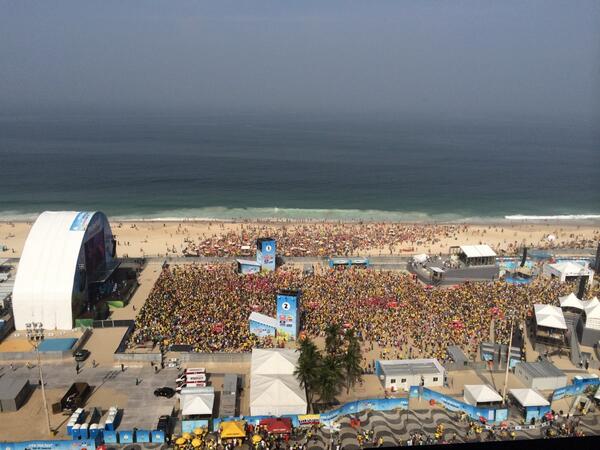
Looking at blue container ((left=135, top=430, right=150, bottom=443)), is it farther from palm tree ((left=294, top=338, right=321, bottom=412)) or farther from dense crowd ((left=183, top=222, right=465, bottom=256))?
dense crowd ((left=183, top=222, right=465, bottom=256))

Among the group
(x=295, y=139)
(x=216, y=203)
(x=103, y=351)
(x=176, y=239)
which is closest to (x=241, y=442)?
→ (x=103, y=351)

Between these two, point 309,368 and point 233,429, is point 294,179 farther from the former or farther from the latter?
point 233,429

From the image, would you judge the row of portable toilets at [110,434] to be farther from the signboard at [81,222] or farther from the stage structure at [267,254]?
the stage structure at [267,254]

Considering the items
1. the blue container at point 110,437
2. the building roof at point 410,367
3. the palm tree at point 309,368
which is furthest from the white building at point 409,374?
the blue container at point 110,437

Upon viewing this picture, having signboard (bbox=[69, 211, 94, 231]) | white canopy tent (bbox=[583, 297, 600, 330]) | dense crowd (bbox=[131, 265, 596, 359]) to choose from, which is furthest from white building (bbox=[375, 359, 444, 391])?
signboard (bbox=[69, 211, 94, 231])

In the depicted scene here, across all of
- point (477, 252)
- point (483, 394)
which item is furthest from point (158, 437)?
point (477, 252)

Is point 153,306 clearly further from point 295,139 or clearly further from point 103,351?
point 295,139

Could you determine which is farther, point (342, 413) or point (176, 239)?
point (176, 239)
